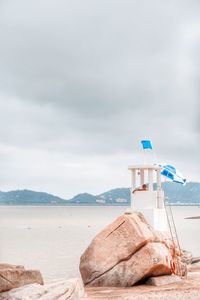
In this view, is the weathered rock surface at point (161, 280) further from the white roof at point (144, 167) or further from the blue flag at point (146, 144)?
the blue flag at point (146, 144)

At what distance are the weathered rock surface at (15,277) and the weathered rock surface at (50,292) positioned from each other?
12.9 inches

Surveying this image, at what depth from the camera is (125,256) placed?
2153cm

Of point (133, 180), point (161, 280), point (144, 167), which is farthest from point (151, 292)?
point (144, 167)

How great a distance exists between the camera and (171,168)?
3247 centimetres

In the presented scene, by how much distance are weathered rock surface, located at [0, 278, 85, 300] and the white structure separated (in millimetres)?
13184

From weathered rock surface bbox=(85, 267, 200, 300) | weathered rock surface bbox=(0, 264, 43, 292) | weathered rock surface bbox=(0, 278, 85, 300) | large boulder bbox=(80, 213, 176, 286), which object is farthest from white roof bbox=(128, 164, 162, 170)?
weathered rock surface bbox=(0, 264, 43, 292)

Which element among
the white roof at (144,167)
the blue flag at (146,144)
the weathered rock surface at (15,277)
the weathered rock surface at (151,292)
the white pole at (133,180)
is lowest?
the weathered rock surface at (151,292)

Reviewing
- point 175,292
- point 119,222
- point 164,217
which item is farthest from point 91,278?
point 164,217

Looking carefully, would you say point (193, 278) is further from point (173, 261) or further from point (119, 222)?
point (119, 222)

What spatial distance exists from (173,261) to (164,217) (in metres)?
9.20

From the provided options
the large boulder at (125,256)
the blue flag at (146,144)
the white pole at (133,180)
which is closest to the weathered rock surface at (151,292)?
the large boulder at (125,256)

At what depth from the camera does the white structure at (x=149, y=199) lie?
30.3 m

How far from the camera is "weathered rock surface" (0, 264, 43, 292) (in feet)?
54.9

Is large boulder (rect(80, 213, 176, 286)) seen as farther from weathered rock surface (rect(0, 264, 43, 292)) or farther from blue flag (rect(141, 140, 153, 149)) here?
blue flag (rect(141, 140, 153, 149))
